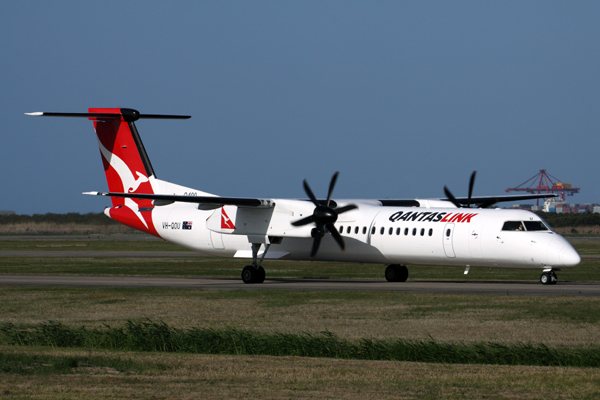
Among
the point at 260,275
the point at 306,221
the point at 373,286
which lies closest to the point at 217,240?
the point at 260,275

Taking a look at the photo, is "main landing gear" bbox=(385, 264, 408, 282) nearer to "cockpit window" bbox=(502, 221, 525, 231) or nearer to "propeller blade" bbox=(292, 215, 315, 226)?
"propeller blade" bbox=(292, 215, 315, 226)

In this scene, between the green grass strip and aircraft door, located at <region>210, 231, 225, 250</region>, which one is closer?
the green grass strip

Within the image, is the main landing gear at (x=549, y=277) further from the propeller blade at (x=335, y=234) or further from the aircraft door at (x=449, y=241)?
the propeller blade at (x=335, y=234)

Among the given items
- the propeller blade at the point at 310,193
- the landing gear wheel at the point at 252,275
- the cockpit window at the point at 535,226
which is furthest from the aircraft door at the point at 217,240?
the cockpit window at the point at 535,226

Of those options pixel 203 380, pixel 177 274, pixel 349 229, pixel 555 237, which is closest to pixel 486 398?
pixel 203 380

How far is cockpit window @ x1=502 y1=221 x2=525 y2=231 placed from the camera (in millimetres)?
28234

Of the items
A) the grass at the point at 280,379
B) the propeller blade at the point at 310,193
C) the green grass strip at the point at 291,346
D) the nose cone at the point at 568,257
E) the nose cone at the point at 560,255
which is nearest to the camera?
the grass at the point at 280,379

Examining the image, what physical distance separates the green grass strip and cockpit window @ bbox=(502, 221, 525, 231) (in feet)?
46.1

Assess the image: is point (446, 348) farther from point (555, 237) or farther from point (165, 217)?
point (165, 217)

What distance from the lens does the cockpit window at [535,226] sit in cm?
2830

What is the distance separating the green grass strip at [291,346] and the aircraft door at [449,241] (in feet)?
45.6

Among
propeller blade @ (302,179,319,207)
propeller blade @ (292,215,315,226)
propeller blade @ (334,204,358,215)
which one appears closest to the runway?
propeller blade @ (292,215,315,226)

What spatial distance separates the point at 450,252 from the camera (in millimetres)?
29172

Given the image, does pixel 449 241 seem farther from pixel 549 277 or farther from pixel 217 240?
pixel 217 240
